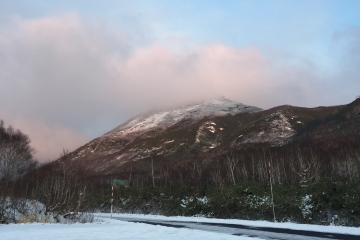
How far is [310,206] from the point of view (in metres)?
21.3

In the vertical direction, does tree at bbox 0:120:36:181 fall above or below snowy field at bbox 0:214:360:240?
above

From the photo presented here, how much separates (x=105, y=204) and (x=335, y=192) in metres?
29.3

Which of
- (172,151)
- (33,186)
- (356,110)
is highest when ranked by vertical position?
(356,110)

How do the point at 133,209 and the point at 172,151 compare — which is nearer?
the point at 133,209

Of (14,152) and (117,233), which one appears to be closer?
(117,233)

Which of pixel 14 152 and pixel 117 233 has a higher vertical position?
pixel 14 152

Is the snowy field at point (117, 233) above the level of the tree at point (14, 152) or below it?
below

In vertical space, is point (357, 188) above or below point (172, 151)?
below

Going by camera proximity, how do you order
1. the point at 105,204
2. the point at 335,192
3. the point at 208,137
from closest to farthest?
the point at 335,192 → the point at 105,204 → the point at 208,137

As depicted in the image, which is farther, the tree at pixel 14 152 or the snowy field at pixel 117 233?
the tree at pixel 14 152

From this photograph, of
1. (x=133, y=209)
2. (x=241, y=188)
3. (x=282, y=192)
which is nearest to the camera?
(x=282, y=192)

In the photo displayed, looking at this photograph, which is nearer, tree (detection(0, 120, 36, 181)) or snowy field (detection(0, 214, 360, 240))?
snowy field (detection(0, 214, 360, 240))

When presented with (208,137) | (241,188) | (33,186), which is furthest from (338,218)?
(208,137)

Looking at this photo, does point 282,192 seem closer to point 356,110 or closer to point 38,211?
point 38,211
